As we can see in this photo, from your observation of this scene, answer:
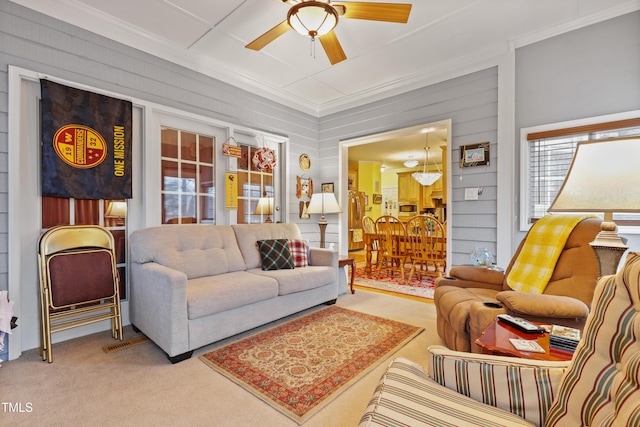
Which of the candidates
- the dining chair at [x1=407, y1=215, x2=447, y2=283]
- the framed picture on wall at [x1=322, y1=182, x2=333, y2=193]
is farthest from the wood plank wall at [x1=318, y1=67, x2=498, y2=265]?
the framed picture on wall at [x1=322, y1=182, x2=333, y2=193]

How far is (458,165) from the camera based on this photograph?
3615 millimetres

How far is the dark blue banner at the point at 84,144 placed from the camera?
2.46m

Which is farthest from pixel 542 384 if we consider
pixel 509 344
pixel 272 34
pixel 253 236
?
pixel 253 236

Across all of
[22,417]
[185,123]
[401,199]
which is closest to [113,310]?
[22,417]

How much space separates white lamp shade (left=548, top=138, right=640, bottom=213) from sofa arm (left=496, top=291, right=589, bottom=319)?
0.52 metres

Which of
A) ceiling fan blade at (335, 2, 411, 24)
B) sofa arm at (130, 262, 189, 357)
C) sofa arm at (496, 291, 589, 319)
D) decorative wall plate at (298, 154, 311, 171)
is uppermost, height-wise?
ceiling fan blade at (335, 2, 411, 24)

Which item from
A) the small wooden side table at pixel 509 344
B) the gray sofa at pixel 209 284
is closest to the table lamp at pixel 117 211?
the gray sofa at pixel 209 284

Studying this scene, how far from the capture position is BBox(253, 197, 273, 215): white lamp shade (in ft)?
13.9

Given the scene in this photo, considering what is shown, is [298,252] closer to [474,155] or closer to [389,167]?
[474,155]

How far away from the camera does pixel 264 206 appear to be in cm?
430

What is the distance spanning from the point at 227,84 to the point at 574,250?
3886 mm

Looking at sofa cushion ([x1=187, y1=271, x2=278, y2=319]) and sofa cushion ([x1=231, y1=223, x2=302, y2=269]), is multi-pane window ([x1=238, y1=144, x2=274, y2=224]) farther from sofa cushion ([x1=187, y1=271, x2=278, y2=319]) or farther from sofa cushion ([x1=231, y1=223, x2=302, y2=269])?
sofa cushion ([x1=187, y1=271, x2=278, y2=319])

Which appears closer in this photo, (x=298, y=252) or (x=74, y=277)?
(x=74, y=277)

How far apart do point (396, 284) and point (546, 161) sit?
2.50 meters
